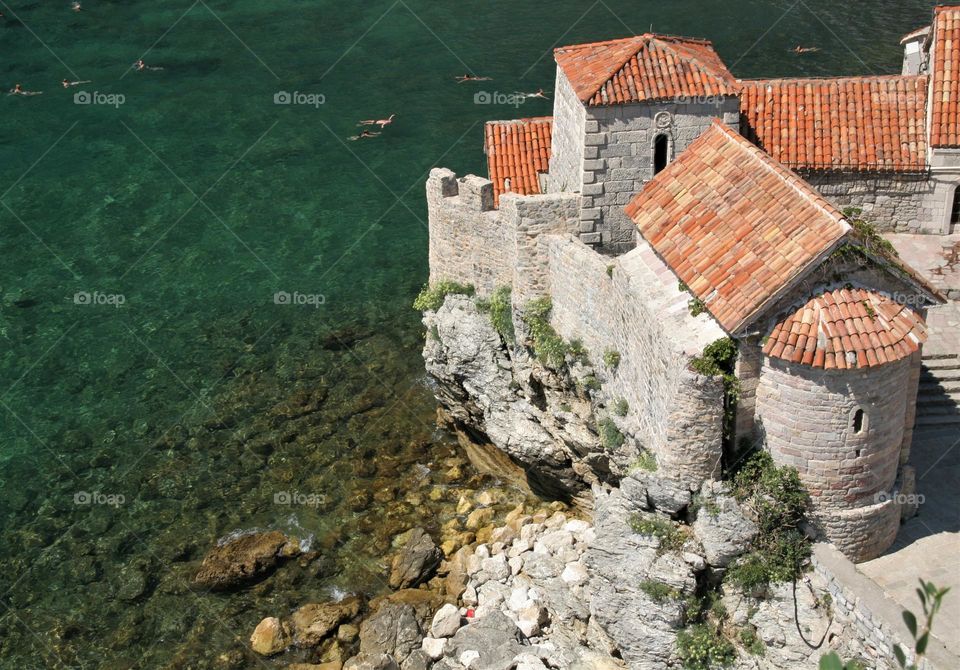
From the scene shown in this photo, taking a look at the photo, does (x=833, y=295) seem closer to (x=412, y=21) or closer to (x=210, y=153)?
(x=210, y=153)

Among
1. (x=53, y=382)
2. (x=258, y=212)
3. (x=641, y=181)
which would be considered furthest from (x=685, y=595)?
(x=258, y=212)

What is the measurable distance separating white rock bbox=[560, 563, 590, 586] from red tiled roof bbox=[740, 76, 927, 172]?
11.0m

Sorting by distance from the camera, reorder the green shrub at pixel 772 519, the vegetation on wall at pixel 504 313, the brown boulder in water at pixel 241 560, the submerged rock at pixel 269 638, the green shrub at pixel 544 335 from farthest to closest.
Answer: the vegetation on wall at pixel 504 313
the brown boulder in water at pixel 241 560
the green shrub at pixel 544 335
the submerged rock at pixel 269 638
the green shrub at pixel 772 519

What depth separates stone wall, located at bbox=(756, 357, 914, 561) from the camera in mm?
20062

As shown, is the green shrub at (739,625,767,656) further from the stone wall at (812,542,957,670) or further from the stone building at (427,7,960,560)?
the stone building at (427,7,960,560)

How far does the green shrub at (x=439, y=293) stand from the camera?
29.5 metres

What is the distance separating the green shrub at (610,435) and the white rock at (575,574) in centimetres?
278

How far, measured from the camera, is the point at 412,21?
181ft

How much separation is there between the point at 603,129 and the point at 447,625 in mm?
11442

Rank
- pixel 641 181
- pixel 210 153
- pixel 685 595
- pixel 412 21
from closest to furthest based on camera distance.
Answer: pixel 685 595 → pixel 641 181 → pixel 210 153 → pixel 412 21

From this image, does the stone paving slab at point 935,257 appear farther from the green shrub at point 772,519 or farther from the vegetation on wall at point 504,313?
the vegetation on wall at point 504,313

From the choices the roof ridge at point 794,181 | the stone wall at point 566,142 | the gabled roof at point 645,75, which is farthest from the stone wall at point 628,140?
the roof ridge at point 794,181

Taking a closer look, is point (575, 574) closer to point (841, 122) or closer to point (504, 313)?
point (504, 313)

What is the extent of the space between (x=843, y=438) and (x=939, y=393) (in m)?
5.29
